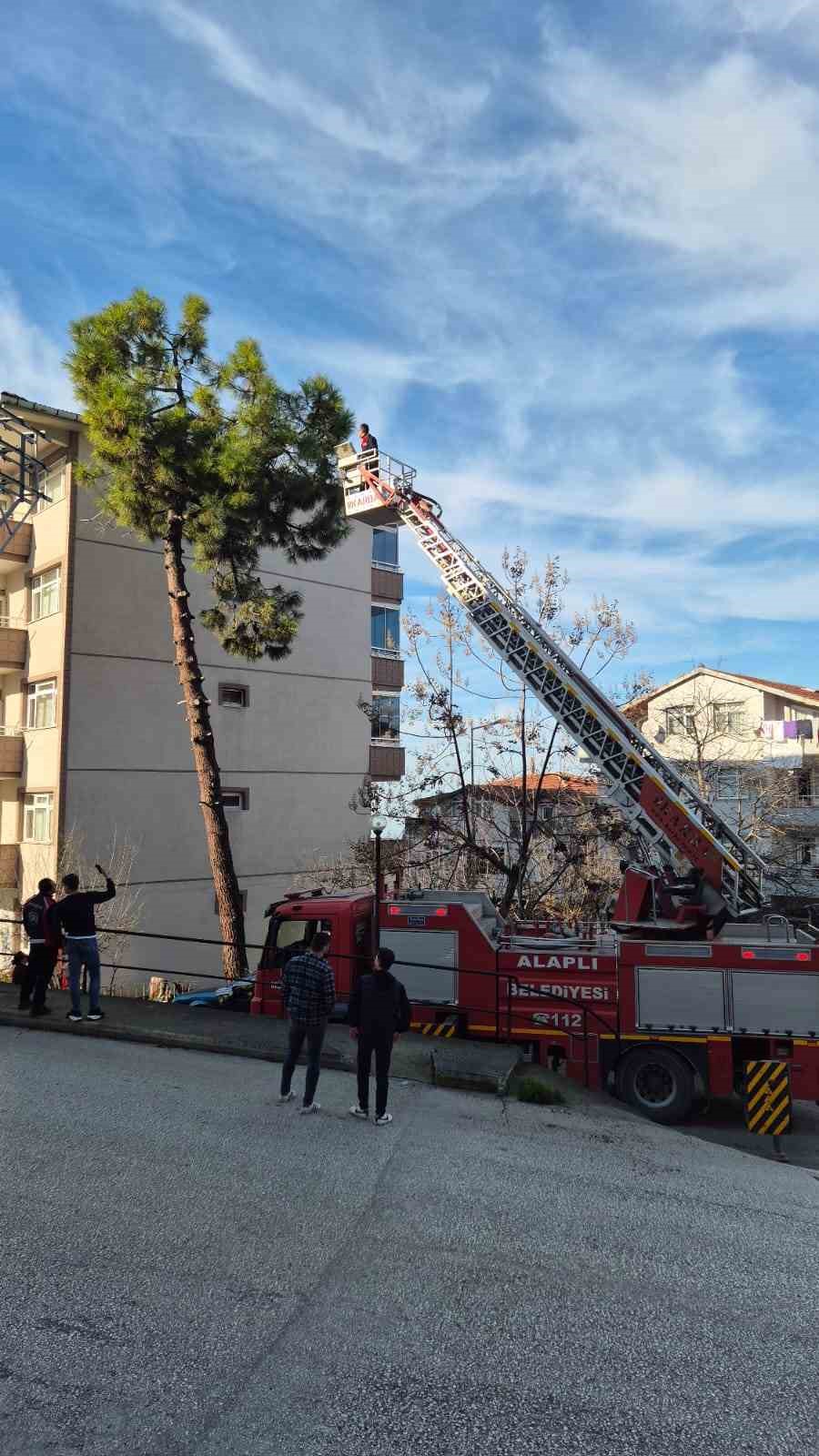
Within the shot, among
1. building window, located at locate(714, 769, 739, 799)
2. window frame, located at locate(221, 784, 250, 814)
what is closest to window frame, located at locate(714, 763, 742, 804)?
building window, located at locate(714, 769, 739, 799)

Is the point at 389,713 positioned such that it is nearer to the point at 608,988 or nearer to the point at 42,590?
the point at 42,590

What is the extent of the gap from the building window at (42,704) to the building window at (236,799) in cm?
500

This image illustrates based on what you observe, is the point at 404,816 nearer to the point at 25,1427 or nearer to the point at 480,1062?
the point at 480,1062

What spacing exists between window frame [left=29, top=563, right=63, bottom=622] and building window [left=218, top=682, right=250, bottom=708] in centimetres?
484

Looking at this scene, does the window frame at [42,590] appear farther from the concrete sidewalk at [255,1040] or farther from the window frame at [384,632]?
the concrete sidewalk at [255,1040]

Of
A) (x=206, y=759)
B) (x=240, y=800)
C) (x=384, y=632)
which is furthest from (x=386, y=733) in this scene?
(x=206, y=759)

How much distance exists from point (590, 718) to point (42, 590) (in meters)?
16.4

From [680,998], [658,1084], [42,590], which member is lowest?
[658,1084]

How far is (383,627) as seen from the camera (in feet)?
102

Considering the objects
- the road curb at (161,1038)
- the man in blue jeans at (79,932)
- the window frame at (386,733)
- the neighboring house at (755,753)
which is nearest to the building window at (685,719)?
the neighboring house at (755,753)

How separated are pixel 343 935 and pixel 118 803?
13258 mm

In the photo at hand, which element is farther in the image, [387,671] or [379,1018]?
[387,671]

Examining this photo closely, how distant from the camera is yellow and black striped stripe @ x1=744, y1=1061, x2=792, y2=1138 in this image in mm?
10078

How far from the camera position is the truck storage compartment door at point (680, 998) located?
1099 centimetres
